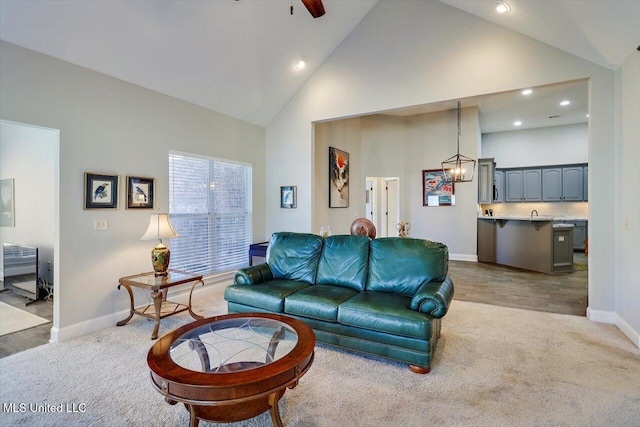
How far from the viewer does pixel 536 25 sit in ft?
11.1

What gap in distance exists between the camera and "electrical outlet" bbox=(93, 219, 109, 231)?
3.35 meters

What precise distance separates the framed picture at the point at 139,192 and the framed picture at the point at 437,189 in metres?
6.10

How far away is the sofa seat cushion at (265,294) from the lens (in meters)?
3.03

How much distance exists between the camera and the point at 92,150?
3316mm

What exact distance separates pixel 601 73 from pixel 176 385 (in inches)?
Answer: 190

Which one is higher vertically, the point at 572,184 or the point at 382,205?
the point at 572,184

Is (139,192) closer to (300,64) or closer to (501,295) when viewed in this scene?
(300,64)

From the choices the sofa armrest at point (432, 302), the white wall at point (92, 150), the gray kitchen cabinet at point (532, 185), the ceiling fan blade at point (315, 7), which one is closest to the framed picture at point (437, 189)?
the gray kitchen cabinet at point (532, 185)

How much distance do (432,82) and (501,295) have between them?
318 cm

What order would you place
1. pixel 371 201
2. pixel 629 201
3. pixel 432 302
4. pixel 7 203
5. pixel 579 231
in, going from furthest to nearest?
pixel 371 201
pixel 579 231
pixel 7 203
pixel 629 201
pixel 432 302

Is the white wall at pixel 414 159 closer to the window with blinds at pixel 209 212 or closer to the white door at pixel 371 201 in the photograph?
the white door at pixel 371 201

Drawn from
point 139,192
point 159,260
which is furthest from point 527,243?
point 139,192

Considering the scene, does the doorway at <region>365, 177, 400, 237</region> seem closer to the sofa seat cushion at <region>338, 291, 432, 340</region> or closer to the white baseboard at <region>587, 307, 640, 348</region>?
the white baseboard at <region>587, 307, 640, 348</region>

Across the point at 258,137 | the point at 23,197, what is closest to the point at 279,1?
the point at 258,137
